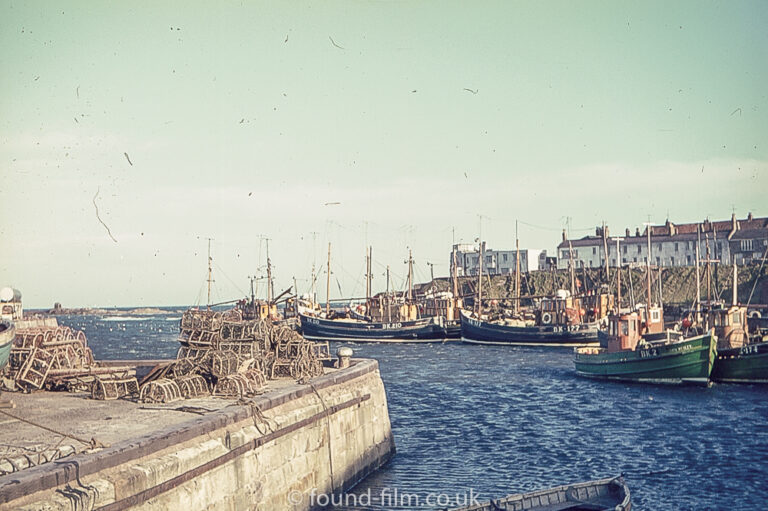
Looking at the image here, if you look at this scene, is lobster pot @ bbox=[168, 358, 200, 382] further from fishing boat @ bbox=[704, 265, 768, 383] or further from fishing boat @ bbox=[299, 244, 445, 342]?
fishing boat @ bbox=[299, 244, 445, 342]

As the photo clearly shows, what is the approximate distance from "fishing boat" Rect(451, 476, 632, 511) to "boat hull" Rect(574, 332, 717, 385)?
26.3 meters

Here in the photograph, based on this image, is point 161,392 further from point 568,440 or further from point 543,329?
point 543,329

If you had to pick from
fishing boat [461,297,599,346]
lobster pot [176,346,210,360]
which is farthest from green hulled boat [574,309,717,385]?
lobster pot [176,346,210,360]

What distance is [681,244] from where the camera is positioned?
111m

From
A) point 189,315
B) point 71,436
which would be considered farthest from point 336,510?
point 189,315

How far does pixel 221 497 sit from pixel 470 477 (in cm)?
→ 1071

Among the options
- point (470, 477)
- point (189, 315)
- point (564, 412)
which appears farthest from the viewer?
point (564, 412)

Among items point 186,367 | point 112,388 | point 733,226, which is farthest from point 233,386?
point 733,226

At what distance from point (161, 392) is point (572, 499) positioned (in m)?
8.83

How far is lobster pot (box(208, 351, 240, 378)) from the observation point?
19.0 metres

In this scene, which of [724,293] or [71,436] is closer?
[71,436]

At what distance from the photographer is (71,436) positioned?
1277 centimetres

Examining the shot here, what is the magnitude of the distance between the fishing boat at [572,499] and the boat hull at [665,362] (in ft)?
86.4

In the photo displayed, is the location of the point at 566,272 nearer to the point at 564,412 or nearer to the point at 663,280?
the point at 663,280
